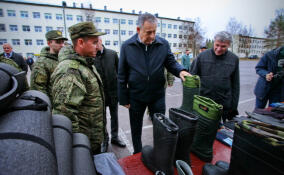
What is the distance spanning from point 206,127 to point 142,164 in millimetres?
609

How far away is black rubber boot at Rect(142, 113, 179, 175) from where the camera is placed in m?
0.95

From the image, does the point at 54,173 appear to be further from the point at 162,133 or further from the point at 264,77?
the point at 264,77

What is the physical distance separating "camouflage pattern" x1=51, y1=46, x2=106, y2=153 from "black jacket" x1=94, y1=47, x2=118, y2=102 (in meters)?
1.09

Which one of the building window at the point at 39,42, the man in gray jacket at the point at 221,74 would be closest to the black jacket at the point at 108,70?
the man in gray jacket at the point at 221,74

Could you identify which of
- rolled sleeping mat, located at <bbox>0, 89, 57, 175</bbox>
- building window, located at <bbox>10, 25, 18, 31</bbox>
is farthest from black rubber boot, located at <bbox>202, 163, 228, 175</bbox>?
building window, located at <bbox>10, 25, 18, 31</bbox>

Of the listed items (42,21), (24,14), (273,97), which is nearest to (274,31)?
(273,97)

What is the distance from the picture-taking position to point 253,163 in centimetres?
81

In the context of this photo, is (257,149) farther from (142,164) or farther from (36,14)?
(36,14)

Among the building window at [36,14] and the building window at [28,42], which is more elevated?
the building window at [36,14]

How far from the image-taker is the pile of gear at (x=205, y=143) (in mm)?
739

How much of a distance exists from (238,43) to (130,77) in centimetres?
5323

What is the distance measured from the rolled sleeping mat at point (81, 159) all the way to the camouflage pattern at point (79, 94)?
0.44 meters

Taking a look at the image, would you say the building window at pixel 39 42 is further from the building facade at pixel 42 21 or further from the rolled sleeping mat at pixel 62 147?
the rolled sleeping mat at pixel 62 147

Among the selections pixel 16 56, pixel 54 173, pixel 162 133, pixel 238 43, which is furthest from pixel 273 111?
pixel 238 43
